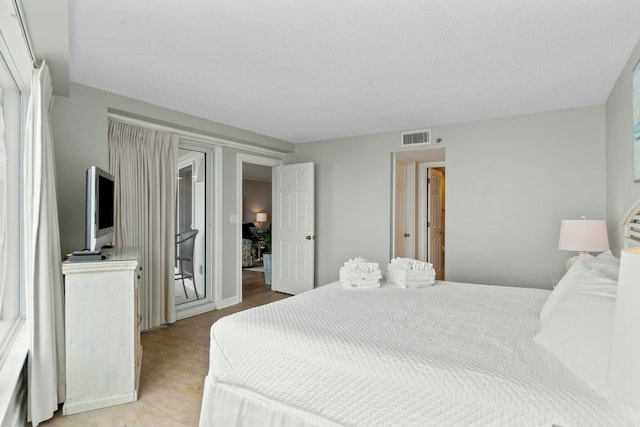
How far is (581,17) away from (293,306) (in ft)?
7.51

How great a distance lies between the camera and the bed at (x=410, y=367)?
1210mm

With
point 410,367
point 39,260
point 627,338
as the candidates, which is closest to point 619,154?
point 410,367

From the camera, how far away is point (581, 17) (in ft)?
6.06

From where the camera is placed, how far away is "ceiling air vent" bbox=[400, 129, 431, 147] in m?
4.25

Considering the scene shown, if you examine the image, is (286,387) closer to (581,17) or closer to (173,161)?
(581,17)

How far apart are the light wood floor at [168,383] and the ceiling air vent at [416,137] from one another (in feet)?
10.4

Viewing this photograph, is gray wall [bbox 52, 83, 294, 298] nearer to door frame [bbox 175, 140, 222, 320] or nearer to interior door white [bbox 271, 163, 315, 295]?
door frame [bbox 175, 140, 222, 320]

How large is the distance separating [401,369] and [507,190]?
3.10m

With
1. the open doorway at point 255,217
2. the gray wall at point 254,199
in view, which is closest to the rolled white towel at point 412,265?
the open doorway at point 255,217

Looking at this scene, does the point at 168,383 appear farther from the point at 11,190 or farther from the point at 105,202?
the point at 11,190

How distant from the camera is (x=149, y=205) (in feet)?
11.9

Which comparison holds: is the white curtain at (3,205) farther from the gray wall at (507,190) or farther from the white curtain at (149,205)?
the gray wall at (507,190)

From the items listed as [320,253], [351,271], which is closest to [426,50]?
[351,271]

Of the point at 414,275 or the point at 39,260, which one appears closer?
the point at 39,260
